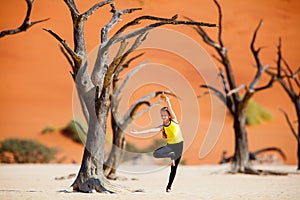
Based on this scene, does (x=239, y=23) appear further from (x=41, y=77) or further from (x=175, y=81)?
(x=41, y=77)

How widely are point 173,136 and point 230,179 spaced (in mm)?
6331

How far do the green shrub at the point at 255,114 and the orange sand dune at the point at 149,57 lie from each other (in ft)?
1.79

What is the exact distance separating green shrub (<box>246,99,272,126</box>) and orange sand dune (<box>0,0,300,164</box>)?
544 mm

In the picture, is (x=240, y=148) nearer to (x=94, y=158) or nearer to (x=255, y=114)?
(x=94, y=158)

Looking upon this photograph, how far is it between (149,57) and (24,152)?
39.6ft

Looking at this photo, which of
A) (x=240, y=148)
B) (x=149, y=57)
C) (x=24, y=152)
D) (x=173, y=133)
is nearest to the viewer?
(x=173, y=133)

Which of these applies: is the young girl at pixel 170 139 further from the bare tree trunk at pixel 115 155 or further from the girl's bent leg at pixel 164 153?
the bare tree trunk at pixel 115 155

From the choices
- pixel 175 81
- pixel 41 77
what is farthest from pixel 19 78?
pixel 175 81

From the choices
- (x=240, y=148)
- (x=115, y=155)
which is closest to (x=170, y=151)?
(x=115, y=155)

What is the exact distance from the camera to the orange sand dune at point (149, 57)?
2781cm

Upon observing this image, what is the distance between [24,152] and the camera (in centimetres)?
2283

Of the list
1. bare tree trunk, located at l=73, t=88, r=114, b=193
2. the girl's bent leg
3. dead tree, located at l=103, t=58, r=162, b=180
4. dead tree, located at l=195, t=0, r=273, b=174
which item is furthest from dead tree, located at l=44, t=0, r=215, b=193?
dead tree, located at l=195, t=0, r=273, b=174

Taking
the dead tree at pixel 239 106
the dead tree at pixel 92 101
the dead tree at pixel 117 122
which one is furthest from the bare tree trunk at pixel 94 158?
the dead tree at pixel 239 106

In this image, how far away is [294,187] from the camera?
12.4 meters
